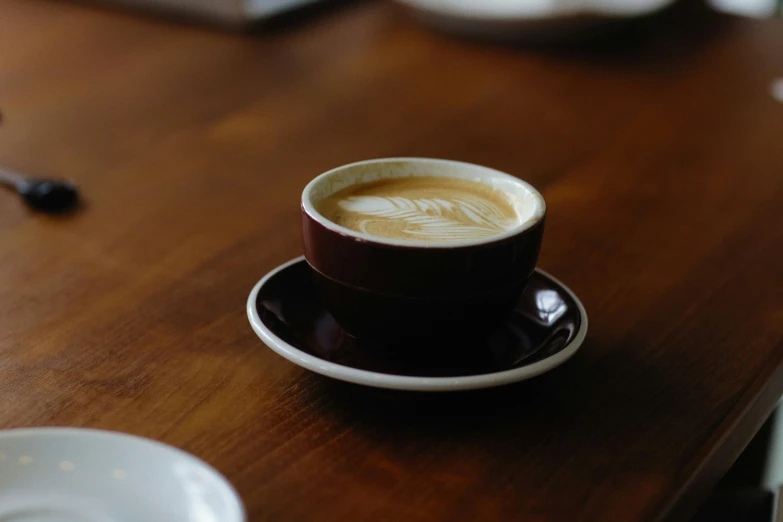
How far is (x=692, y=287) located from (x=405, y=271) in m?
0.23

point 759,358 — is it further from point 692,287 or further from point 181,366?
point 181,366

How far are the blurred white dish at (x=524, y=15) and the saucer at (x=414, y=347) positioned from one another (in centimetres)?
61

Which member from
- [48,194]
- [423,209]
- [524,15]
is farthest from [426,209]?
[524,15]

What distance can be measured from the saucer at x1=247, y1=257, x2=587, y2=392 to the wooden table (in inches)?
0.7

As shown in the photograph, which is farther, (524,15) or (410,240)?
(524,15)

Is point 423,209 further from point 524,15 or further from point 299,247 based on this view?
point 524,15

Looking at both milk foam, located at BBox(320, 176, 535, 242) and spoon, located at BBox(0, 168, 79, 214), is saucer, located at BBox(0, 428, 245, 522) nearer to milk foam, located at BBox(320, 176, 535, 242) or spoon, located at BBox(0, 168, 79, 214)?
milk foam, located at BBox(320, 176, 535, 242)

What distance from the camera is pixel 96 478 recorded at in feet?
1.18

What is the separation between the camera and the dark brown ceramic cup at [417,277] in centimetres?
41

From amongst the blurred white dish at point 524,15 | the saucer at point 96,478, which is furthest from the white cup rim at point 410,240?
the blurred white dish at point 524,15

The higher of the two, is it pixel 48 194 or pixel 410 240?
pixel 410 240

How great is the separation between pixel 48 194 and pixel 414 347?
334mm

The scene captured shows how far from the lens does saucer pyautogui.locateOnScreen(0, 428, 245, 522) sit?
35 centimetres

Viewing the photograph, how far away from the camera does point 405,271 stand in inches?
16.2
